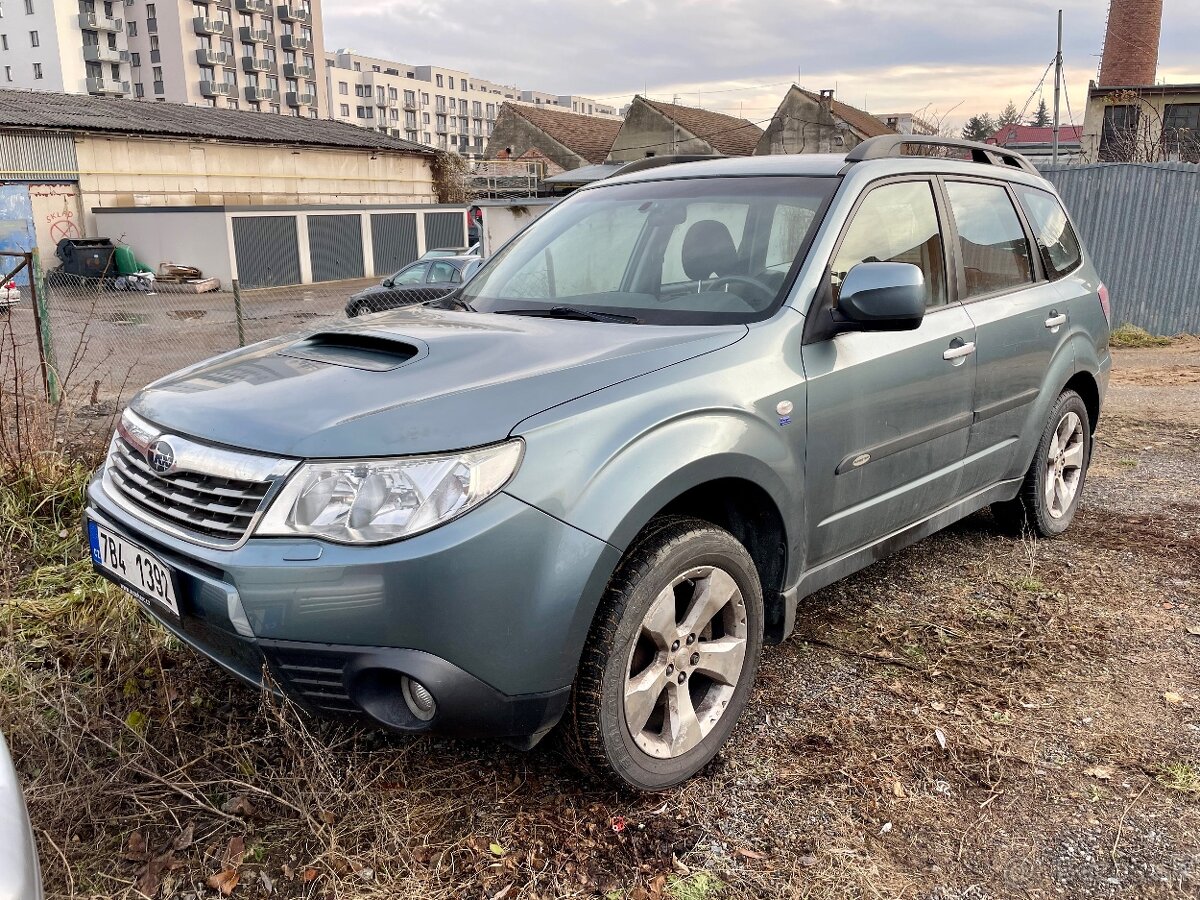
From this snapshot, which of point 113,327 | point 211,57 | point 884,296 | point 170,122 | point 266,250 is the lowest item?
point 113,327

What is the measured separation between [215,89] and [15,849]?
84.4 metres

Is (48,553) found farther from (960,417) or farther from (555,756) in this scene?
(960,417)

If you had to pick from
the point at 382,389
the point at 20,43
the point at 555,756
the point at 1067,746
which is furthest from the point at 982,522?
the point at 20,43

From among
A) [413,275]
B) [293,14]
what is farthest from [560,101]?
[413,275]

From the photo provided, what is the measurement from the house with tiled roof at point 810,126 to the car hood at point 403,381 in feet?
123

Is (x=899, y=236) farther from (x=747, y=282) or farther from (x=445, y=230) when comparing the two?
(x=445, y=230)

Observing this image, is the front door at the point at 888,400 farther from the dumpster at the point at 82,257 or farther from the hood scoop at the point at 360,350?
the dumpster at the point at 82,257

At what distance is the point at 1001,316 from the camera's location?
384cm

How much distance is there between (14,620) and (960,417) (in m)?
3.73

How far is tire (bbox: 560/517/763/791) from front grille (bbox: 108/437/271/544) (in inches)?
34.5

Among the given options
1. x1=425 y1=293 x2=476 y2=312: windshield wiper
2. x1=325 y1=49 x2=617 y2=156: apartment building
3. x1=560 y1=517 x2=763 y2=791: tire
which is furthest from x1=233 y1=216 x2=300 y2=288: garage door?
x1=325 y1=49 x2=617 y2=156: apartment building

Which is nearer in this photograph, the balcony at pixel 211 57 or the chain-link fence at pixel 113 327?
the chain-link fence at pixel 113 327

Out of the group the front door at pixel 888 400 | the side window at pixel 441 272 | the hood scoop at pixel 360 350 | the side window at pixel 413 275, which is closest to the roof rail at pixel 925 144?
the front door at pixel 888 400

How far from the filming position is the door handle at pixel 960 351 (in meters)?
3.47
